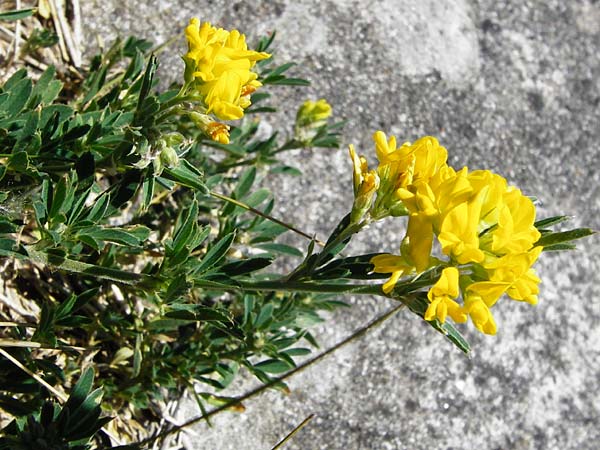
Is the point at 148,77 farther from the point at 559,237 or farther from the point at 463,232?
the point at 559,237

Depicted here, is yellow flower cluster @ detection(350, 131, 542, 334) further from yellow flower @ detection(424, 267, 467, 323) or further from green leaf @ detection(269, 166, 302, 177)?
green leaf @ detection(269, 166, 302, 177)

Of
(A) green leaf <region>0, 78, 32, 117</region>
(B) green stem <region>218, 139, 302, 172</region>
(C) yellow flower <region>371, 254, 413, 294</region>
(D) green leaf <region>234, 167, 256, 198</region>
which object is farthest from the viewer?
(B) green stem <region>218, 139, 302, 172</region>

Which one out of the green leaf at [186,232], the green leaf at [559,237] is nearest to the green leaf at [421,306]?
the green leaf at [559,237]

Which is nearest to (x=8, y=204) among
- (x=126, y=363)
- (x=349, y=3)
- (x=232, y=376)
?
(x=126, y=363)

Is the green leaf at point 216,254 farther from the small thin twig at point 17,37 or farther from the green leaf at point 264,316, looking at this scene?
the small thin twig at point 17,37

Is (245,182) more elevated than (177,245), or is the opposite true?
(177,245)

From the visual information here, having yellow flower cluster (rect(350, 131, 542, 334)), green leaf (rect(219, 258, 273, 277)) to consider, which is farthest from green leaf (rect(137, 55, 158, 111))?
yellow flower cluster (rect(350, 131, 542, 334))

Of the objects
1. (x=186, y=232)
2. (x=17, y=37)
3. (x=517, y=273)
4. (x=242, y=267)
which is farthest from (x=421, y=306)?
(x=17, y=37)

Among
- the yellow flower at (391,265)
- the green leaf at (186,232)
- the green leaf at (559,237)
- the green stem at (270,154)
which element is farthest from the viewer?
the green stem at (270,154)
